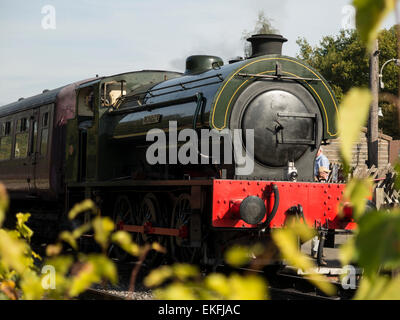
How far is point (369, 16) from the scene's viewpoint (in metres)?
0.92

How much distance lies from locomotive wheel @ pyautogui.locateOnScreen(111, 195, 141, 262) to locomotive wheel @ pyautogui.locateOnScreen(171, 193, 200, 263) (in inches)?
35.3

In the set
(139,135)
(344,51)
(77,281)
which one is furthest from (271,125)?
(344,51)

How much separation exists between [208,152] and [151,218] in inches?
65.1

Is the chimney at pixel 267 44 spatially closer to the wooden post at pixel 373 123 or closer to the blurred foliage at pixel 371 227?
the blurred foliage at pixel 371 227

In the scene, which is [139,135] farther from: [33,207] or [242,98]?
[33,207]

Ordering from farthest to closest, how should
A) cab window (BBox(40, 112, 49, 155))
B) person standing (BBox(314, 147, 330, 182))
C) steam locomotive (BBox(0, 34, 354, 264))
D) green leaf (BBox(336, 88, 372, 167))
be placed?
cab window (BBox(40, 112, 49, 155)), person standing (BBox(314, 147, 330, 182)), steam locomotive (BBox(0, 34, 354, 264)), green leaf (BBox(336, 88, 372, 167))

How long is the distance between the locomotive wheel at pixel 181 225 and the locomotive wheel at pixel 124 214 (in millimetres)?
896

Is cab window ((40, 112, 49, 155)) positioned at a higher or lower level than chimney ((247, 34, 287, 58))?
lower

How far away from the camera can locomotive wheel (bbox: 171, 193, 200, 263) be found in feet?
27.7

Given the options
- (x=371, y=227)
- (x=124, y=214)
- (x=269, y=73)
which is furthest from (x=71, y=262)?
(x=124, y=214)

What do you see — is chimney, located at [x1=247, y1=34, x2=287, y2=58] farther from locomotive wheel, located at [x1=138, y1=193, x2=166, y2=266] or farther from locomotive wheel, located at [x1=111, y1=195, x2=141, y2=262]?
locomotive wheel, located at [x1=111, y1=195, x2=141, y2=262]

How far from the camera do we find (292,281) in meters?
8.39

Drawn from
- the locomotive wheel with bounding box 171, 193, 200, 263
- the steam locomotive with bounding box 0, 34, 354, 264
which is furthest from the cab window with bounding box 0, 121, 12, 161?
the locomotive wheel with bounding box 171, 193, 200, 263

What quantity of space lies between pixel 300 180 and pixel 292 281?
1421 millimetres
